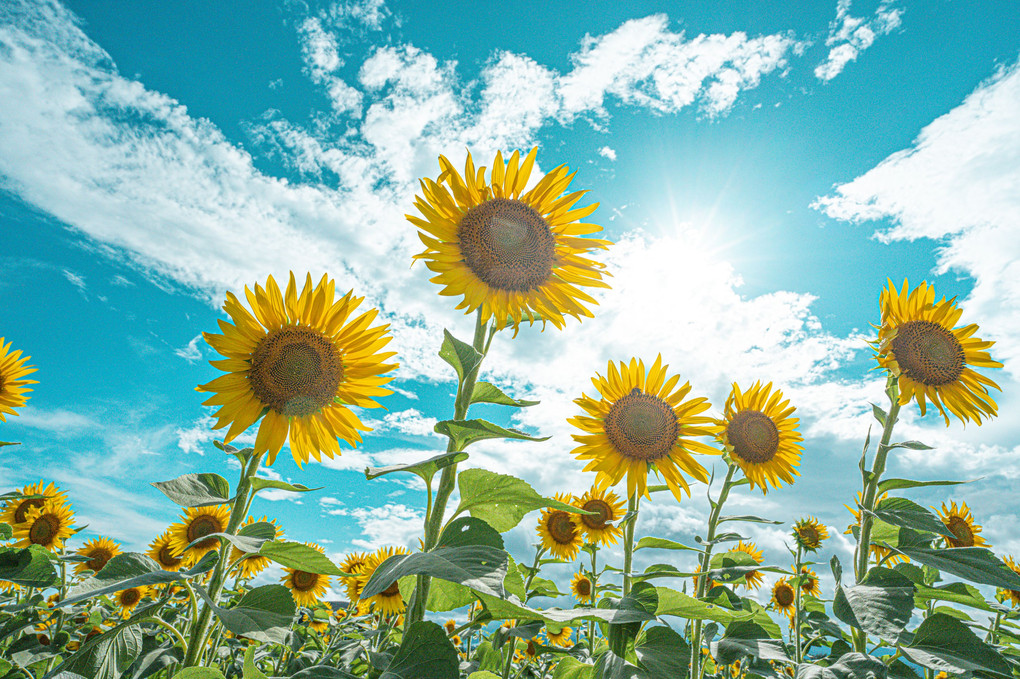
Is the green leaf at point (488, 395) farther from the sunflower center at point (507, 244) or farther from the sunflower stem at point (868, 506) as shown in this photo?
the sunflower stem at point (868, 506)

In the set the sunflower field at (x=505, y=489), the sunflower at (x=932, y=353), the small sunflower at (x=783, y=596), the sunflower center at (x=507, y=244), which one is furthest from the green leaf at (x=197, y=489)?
the small sunflower at (x=783, y=596)

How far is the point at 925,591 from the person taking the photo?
304 centimetres

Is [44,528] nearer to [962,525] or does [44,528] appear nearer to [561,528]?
[561,528]


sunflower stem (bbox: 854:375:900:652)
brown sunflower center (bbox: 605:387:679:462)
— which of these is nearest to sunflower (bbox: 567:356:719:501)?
brown sunflower center (bbox: 605:387:679:462)

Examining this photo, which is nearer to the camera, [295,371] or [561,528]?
[295,371]

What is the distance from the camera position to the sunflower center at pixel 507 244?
2.52m

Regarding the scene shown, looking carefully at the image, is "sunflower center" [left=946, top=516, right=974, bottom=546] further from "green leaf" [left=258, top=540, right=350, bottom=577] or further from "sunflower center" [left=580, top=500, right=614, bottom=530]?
"green leaf" [left=258, top=540, right=350, bottom=577]

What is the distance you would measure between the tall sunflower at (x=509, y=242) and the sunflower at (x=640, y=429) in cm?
134

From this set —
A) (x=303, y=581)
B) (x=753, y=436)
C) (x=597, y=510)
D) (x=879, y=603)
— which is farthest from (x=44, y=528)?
(x=879, y=603)

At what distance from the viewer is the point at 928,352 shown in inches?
154

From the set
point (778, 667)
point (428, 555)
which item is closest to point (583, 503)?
point (778, 667)

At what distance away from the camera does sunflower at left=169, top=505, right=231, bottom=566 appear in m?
4.75

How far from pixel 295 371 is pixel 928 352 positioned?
4284 millimetres

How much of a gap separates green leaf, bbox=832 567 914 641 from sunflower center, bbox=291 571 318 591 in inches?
218
